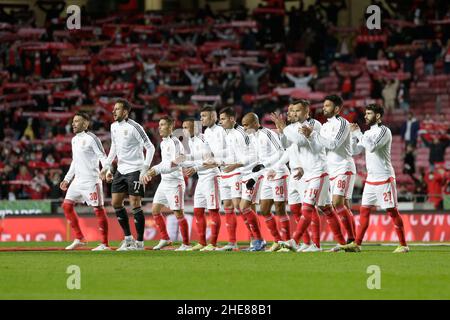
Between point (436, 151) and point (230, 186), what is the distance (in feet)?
38.4

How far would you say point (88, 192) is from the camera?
18875 mm

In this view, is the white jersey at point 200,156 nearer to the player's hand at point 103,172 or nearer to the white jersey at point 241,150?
the white jersey at point 241,150

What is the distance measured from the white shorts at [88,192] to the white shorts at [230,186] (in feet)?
7.06

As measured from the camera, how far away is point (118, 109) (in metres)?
18.5

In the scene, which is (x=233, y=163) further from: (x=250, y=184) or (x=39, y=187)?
(x=39, y=187)

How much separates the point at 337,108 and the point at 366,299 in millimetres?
7018

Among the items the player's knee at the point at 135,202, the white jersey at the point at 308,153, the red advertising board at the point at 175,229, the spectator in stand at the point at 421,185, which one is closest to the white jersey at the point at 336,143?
the white jersey at the point at 308,153

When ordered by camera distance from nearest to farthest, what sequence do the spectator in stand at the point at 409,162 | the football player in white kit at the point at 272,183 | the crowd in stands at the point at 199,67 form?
the football player in white kit at the point at 272,183
the spectator in stand at the point at 409,162
the crowd in stands at the point at 199,67

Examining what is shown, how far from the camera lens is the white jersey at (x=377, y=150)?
16.9 metres

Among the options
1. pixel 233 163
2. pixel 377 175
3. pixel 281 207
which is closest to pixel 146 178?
pixel 233 163

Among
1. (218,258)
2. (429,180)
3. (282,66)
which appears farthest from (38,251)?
(282,66)

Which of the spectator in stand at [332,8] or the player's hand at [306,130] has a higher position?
the spectator in stand at [332,8]

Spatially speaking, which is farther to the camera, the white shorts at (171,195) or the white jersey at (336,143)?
the white shorts at (171,195)
